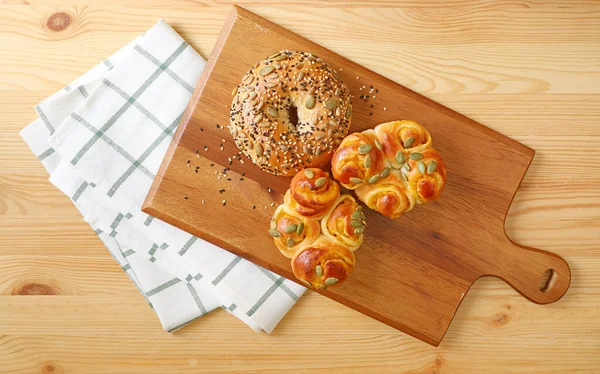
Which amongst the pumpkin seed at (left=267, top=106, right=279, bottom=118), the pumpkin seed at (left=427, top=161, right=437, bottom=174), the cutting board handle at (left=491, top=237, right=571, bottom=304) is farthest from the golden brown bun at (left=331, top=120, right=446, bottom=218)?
the cutting board handle at (left=491, top=237, right=571, bottom=304)

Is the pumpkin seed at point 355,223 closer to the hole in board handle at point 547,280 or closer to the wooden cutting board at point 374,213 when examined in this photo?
the wooden cutting board at point 374,213

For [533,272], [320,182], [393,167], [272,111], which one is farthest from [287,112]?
[533,272]

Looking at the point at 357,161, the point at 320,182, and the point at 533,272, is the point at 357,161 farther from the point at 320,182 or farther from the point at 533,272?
the point at 533,272

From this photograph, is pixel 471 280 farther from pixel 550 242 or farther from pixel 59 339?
pixel 59 339

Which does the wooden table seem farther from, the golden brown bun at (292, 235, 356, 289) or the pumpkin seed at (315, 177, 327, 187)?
the pumpkin seed at (315, 177, 327, 187)

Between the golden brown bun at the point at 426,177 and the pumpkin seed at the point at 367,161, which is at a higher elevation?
the pumpkin seed at the point at 367,161

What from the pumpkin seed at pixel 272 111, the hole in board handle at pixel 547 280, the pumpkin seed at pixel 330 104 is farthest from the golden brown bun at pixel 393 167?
the hole in board handle at pixel 547 280
